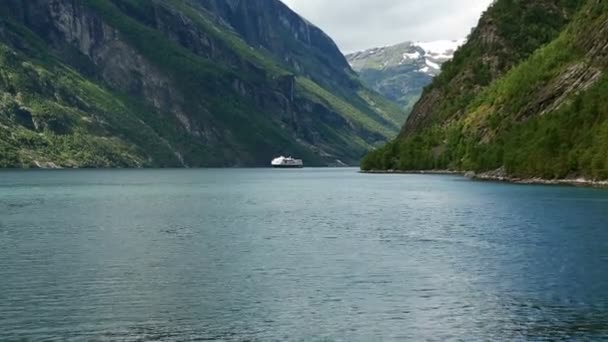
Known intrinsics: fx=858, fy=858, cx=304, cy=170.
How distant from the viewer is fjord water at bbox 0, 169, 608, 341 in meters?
50.7

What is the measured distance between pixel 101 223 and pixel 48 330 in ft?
223

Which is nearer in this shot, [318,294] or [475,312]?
[475,312]

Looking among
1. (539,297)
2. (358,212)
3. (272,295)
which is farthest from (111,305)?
(358,212)

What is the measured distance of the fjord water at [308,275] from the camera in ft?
166

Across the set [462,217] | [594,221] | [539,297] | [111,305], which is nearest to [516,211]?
[462,217]

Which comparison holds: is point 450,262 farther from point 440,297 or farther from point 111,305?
point 111,305

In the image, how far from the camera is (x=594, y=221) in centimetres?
10644

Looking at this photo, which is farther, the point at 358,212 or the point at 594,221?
the point at 358,212

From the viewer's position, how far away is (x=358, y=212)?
136 m

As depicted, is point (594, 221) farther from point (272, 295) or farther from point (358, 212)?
point (272, 295)

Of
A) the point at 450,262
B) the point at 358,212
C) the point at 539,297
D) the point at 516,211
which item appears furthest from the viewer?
the point at 358,212

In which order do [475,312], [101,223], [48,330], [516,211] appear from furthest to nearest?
[516,211], [101,223], [475,312], [48,330]

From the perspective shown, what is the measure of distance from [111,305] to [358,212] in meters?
82.7

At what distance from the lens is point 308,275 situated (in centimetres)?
6875
